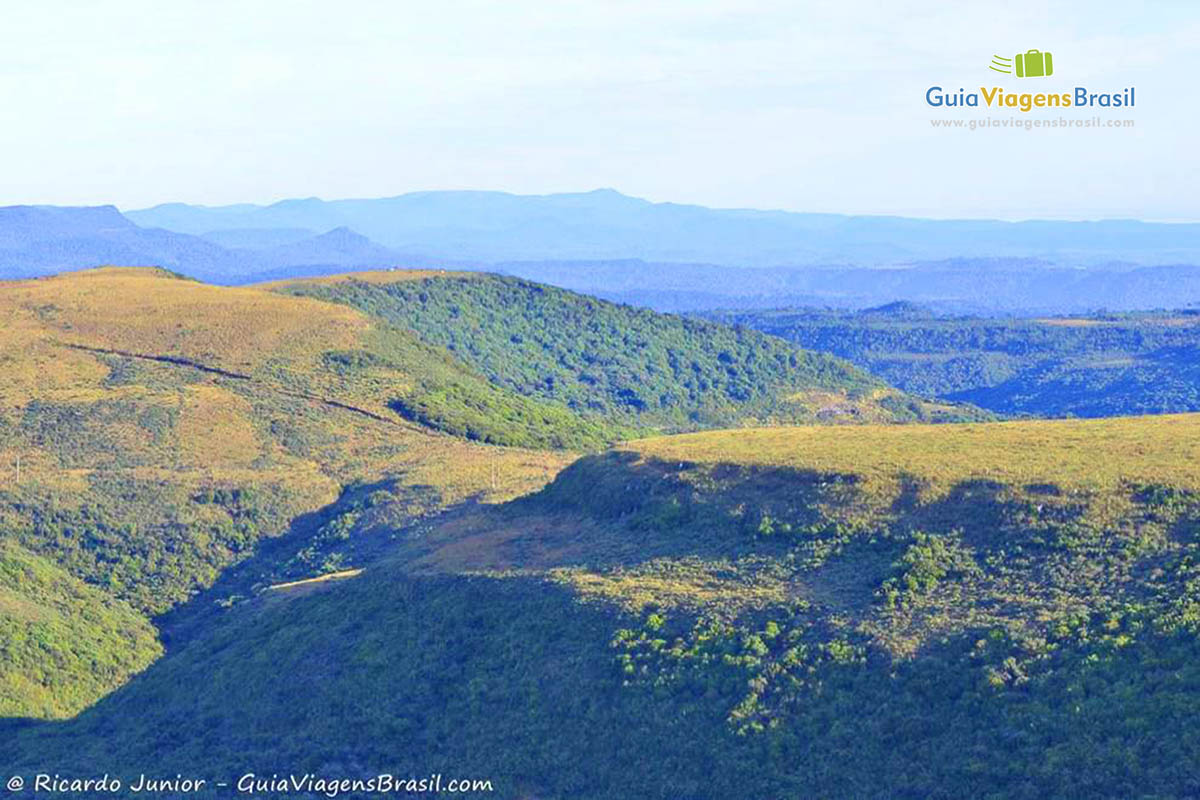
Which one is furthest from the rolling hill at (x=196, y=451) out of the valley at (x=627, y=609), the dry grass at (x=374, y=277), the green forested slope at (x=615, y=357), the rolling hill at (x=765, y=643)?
the dry grass at (x=374, y=277)

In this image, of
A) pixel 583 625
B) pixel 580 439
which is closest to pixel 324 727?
pixel 583 625

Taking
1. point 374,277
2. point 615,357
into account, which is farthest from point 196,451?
point 374,277

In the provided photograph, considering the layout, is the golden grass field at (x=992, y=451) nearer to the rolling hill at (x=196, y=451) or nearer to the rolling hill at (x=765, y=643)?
the rolling hill at (x=765, y=643)

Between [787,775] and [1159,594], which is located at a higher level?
[1159,594]

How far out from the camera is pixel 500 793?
37.2 m

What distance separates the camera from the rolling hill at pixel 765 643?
33.6 metres

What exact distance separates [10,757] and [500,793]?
64.8 ft

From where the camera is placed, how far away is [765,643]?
39406mm

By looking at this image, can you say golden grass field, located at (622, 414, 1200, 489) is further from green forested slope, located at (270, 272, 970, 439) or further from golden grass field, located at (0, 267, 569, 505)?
green forested slope, located at (270, 272, 970, 439)

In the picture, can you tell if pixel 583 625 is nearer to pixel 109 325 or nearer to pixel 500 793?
pixel 500 793

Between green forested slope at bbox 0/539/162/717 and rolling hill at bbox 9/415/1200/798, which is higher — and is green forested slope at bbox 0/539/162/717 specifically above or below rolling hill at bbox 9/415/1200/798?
below

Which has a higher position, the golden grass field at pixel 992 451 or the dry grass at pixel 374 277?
the dry grass at pixel 374 277

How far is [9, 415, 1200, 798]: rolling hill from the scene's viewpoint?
1323 inches


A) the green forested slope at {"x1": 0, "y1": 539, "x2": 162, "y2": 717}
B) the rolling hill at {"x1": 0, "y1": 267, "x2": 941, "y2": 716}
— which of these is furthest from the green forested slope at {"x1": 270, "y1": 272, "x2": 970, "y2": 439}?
the green forested slope at {"x1": 0, "y1": 539, "x2": 162, "y2": 717}
